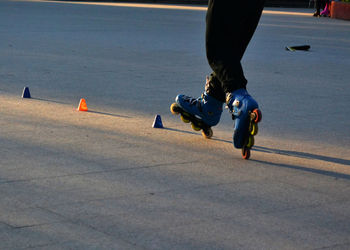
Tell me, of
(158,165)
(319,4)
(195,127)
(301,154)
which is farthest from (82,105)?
(319,4)

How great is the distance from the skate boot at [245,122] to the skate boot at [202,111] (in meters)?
0.64

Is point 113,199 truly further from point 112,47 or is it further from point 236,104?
point 112,47

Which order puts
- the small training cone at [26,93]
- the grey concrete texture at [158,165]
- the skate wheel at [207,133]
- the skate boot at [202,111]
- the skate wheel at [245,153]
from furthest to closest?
1. the small training cone at [26,93]
2. the skate wheel at [207,133]
3. the skate boot at [202,111]
4. the skate wheel at [245,153]
5. the grey concrete texture at [158,165]

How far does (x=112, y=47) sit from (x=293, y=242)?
11285mm

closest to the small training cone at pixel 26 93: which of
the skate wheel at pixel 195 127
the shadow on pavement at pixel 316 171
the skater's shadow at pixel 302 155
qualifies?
the skate wheel at pixel 195 127

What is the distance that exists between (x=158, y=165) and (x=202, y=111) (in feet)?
3.59

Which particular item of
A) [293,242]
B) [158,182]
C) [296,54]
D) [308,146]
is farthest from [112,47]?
[293,242]

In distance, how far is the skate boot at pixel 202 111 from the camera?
6594mm

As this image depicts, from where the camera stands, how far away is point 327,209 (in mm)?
4734

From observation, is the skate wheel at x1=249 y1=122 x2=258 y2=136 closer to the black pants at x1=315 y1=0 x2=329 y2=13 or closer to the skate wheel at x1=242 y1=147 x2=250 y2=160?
the skate wheel at x1=242 y1=147 x2=250 y2=160

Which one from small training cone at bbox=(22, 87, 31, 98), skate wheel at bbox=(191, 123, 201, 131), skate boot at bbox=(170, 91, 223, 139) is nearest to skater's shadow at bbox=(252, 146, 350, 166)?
skate boot at bbox=(170, 91, 223, 139)

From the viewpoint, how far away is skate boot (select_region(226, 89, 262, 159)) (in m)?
5.77

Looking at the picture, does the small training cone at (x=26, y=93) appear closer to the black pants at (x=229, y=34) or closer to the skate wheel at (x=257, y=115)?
the black pants at (x=229, y=34)

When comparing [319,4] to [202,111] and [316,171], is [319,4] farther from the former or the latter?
[316,171]
